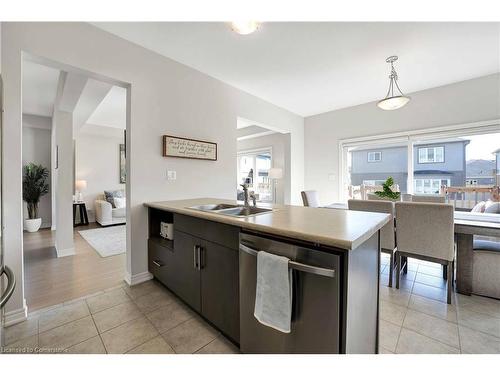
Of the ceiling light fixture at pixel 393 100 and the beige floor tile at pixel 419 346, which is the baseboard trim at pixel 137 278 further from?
the ceiling light fixture at pixel 393 100

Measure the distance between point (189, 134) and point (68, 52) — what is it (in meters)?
1.27

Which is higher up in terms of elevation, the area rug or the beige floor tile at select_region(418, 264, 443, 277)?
the area rug

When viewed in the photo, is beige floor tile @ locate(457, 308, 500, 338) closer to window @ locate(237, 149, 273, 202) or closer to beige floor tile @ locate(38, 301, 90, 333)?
beige floor tile @ locate(38, 301, 90, 333)

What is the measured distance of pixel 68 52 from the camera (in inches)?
72.6

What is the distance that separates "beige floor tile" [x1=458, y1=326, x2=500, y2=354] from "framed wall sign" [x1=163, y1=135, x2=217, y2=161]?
112 inches

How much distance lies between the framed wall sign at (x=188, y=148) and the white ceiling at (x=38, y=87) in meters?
1.69

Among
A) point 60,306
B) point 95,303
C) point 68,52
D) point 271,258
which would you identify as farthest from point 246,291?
point 68,52

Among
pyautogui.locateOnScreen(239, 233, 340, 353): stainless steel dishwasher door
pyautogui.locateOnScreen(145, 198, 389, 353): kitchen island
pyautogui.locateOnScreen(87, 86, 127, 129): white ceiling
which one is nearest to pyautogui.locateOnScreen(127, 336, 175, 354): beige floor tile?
pyautogui.locateOnScreen(145, 198, 389, 353): kitchen island

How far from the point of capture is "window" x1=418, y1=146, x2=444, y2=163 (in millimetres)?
3555

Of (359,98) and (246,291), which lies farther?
(359,98)

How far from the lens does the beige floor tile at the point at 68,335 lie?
4.59 ft

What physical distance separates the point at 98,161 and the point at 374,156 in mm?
6657

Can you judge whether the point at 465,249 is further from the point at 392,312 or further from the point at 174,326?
the point at 174,326
